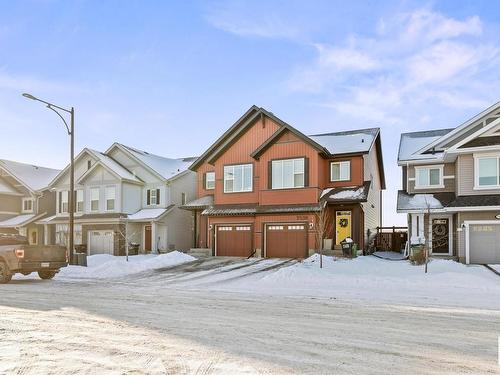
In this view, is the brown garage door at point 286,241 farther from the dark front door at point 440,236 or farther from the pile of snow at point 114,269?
the dark front door at point 440,236

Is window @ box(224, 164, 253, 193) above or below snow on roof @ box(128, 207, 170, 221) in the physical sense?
above

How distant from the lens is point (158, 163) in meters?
38.7

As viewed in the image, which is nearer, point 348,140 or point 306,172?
point 306,172

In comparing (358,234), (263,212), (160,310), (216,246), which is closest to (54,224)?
(216,246)

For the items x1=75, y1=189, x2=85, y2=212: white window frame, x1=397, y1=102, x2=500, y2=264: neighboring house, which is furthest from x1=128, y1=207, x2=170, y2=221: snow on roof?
x1=397, y1=102, x2=500, y2=264: neighboring house

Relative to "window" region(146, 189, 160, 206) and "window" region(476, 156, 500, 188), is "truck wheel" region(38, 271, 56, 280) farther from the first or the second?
"window" region(476, 156, 500, 188)

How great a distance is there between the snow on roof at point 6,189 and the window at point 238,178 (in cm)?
2519

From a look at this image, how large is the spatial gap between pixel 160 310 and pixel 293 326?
3.59 meters

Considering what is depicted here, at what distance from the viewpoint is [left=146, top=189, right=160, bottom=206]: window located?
36531 millimetres

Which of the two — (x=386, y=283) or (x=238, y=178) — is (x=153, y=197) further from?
(x=386, y=283)

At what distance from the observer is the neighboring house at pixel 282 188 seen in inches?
1060

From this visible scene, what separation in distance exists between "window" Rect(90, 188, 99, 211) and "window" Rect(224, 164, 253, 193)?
13.0 m

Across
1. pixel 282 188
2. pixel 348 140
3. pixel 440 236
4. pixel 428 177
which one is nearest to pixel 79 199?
pixel 282 188

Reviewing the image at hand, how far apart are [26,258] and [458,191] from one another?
21.6 meters
